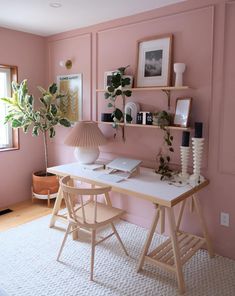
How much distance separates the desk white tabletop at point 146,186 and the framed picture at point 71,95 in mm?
968

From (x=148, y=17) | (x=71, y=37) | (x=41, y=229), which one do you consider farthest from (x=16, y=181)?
(x=148, y=17)

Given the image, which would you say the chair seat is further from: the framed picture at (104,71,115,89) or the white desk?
the framed picture at (104,71,115,89)

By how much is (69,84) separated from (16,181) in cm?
142

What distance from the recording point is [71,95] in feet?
11.7

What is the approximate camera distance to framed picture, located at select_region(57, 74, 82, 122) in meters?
3.46

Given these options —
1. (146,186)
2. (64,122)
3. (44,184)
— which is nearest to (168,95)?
(146,186)

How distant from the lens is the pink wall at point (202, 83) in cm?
231

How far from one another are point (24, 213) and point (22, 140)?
0.93m

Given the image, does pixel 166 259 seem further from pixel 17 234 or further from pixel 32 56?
pixel 32 56

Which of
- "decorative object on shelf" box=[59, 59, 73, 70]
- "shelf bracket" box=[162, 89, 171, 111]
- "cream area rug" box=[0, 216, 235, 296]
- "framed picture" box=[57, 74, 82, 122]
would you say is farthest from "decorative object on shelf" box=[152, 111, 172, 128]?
"decorative object on shelf" box=[59, 59, 73, 70]

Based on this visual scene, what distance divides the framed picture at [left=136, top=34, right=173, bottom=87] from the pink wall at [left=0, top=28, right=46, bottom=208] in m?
1.57

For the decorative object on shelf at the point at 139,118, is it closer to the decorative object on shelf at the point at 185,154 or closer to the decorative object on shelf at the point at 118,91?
the decorative object on shelf at the point at 118,91

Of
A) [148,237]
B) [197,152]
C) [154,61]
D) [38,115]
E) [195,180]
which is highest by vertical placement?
[154,61]

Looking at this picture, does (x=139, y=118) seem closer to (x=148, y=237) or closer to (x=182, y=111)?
(x=182, y=111)
